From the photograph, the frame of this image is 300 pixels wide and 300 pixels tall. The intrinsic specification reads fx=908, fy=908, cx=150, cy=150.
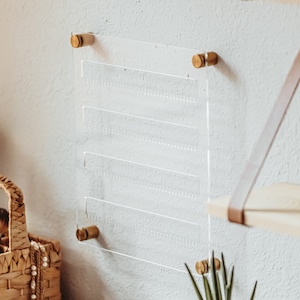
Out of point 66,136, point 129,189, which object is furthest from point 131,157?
point 66,136

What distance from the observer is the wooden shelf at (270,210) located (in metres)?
1.19

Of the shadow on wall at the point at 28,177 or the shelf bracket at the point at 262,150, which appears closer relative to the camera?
the shelf bracket at the point at 262,150

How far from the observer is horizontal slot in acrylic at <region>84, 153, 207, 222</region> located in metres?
1.75

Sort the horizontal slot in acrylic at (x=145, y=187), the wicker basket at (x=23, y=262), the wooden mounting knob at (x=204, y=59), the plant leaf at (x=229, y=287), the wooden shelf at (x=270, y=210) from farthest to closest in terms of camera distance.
Result: 1. the wicker basket at (x=23, y=262)
2. the horizontal slot in acrylic at (x=145, y=187)
3. the wooden mounting knob at (x=204, y=59)
4. the plant leaf at (x=229, y=287)
5. the wooden shelf at (x=270, y=210)

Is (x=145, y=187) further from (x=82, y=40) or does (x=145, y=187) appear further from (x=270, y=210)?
(x=270, y=210)

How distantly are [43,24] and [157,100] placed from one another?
1.23ft

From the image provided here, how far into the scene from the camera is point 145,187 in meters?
1.83

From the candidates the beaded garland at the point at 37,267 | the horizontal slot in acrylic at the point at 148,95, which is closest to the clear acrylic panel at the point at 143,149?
the horizontal slot in acrylic at the point at 148,95

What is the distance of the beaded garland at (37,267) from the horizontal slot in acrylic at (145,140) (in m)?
0.24

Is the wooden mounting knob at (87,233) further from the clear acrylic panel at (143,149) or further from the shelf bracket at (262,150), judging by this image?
the shelf bracket at (262,150)

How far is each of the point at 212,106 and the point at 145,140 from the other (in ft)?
0.62

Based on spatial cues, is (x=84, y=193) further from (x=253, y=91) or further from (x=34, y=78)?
(x=253, y=91)

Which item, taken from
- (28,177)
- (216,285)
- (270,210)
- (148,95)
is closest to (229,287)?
(216,285)

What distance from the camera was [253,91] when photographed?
1610 millimetres
